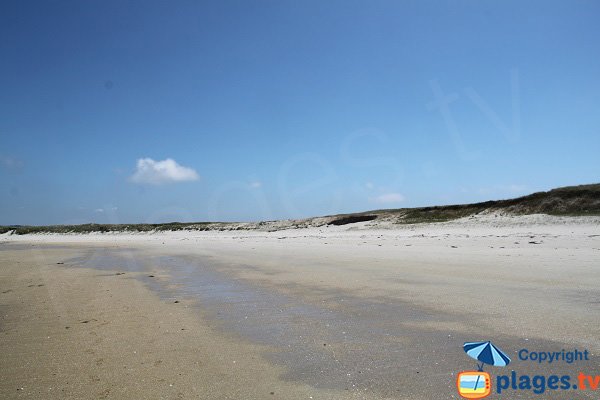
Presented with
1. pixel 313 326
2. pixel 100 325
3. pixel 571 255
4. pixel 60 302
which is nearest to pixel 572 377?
pixel 313 326

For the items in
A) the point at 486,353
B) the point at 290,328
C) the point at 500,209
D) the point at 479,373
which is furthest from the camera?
the point at 500,209

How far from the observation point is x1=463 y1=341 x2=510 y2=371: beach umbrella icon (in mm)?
3471

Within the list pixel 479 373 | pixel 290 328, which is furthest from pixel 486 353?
pixel 290 328

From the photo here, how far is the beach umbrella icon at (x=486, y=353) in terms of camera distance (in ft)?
11.4

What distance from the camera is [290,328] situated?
4758mm

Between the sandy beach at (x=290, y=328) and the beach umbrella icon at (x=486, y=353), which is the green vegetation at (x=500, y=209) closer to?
the sandy beach at (x=290, y=328)

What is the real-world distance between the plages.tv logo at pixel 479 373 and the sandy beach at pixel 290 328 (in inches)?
3.6

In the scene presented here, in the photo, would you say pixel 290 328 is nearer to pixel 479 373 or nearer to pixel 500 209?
pixel 479 373

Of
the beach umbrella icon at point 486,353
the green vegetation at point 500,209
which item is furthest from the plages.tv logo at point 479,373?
the green vegetation at point 500,209

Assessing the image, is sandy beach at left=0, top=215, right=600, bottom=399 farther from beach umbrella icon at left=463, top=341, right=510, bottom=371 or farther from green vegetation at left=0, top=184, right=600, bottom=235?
green vegetation at left=0, top=184, right=600, bottom=235

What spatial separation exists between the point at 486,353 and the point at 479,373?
0.54 meters

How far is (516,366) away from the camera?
3361 mm

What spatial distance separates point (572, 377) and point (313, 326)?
2674 millimetres

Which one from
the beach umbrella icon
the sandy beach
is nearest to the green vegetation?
the sandy beach
